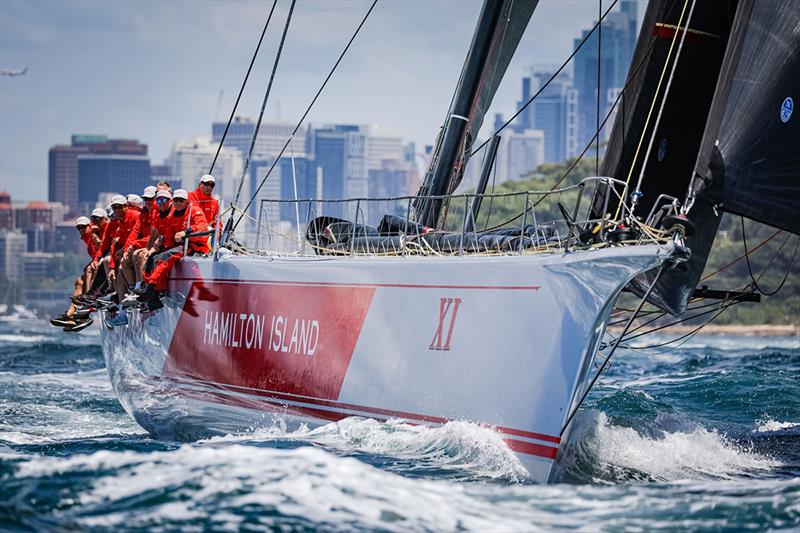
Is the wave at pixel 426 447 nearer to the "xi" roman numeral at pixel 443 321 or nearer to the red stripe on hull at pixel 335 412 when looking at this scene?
the red stripe on hull at pixel 335 412

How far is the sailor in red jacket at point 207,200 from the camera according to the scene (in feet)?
31.3

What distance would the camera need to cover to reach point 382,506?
18.1ft

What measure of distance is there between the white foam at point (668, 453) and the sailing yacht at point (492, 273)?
42cm

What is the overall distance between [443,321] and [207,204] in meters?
3.11

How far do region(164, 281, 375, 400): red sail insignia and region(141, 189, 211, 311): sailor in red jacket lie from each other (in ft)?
1.01

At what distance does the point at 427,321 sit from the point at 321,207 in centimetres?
197

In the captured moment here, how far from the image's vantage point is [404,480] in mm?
6168

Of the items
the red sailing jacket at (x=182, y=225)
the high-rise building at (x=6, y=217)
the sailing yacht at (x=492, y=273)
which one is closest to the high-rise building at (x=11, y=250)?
the high-rise building at (x=6, y=217)

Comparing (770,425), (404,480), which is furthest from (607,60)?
(404,480)

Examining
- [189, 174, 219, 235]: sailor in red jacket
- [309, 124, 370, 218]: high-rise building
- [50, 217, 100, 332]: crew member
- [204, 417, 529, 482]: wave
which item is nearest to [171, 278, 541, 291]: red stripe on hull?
[189, 174, 219, 235]: sailor in red jacket

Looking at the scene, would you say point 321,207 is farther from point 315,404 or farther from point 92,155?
point 92,155

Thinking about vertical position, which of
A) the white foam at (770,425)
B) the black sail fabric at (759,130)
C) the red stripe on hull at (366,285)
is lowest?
the white foam at (770,425)

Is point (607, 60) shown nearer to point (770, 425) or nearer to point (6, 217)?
point (6, 217)

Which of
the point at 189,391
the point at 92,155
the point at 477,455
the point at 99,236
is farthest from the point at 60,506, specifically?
the point at 92,155
